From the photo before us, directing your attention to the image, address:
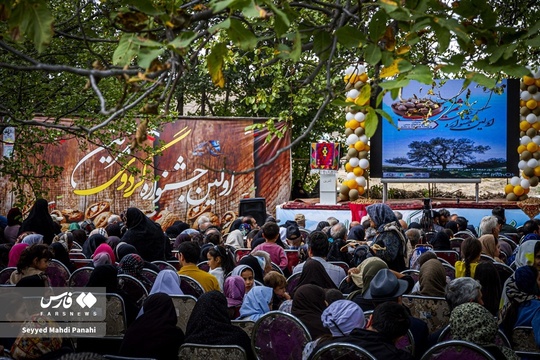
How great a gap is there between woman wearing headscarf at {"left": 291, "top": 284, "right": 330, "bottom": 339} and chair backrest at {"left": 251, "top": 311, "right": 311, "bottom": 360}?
1.22ft

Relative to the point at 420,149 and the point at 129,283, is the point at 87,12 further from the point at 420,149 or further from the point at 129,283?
the point at 420,149

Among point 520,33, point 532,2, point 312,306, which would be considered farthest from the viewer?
point 532,2

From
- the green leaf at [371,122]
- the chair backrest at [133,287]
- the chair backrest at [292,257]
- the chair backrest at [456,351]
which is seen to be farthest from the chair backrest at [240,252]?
the green leaf at [371,122]

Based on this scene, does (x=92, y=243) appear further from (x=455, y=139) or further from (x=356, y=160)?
(x=455, y=139)

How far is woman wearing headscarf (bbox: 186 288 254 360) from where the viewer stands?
4.56m

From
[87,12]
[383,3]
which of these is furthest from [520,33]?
[87,12]

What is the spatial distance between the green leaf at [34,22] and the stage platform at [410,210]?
47.5 ft

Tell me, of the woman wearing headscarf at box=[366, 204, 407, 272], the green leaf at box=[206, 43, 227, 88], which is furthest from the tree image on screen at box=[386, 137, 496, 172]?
the green leaf at box=[206, 43, 227, 88]

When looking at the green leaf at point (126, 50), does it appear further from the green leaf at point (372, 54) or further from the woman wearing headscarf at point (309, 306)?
the woman wearing headscarf at point (309, 306)

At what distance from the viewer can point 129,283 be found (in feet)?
20.1

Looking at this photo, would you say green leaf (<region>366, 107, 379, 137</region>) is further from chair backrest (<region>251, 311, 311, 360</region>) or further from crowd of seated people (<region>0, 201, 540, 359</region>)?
chair backrest (<region>251, 311, 311, 360</region>)

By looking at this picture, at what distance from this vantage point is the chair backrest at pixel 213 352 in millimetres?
4273

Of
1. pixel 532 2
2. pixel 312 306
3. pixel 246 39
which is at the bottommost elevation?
pixel 312 306

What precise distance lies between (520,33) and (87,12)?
272 inches
